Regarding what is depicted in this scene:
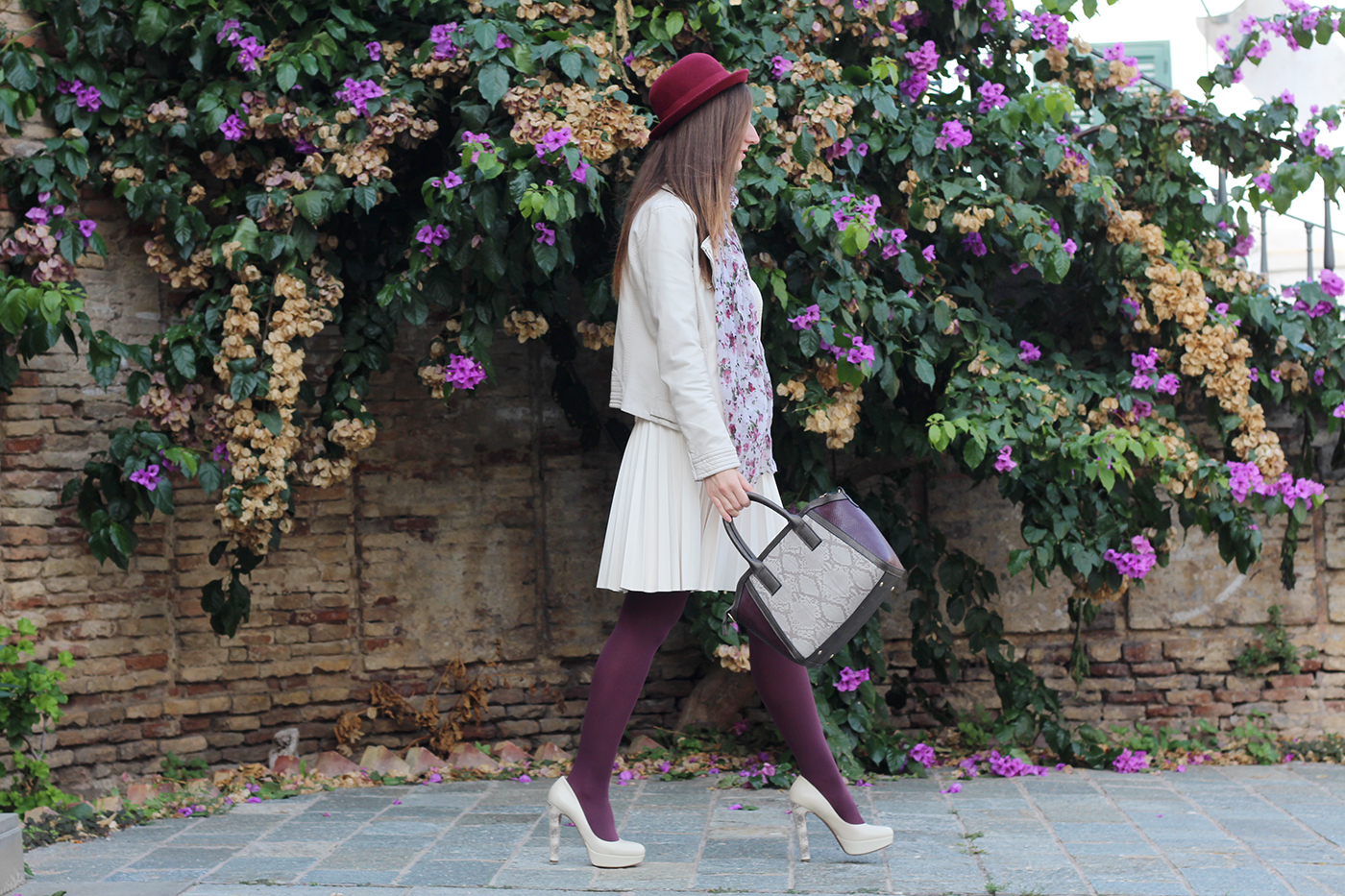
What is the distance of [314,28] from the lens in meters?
4.04

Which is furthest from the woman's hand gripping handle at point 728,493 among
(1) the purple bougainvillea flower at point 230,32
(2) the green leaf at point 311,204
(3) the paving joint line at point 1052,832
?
(1) the purple bougainvillea flower at point 230,32

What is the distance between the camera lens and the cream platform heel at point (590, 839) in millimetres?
2941

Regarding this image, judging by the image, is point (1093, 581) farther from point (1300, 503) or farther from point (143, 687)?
point (143, 687)

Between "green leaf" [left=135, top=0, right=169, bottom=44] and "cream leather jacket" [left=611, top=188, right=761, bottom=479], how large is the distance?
6.82ft

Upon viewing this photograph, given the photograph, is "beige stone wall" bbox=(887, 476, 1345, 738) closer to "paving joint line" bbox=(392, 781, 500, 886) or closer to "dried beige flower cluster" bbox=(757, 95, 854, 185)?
"dried beige flower cluster" bbox=(757, 95, 854, 185)

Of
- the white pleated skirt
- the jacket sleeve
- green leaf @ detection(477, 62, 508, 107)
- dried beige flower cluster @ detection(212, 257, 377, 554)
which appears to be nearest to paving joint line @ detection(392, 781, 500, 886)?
the white pleated skirt

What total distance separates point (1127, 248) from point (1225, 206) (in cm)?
55

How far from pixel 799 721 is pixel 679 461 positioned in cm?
73

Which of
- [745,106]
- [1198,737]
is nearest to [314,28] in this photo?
[745,106]

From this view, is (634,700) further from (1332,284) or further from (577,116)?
(1332,284)

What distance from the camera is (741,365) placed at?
3014 mm

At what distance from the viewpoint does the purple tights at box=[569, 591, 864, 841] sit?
2.94 m

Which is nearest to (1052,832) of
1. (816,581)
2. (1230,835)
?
(1230,835)

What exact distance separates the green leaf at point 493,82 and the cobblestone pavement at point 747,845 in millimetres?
2272
